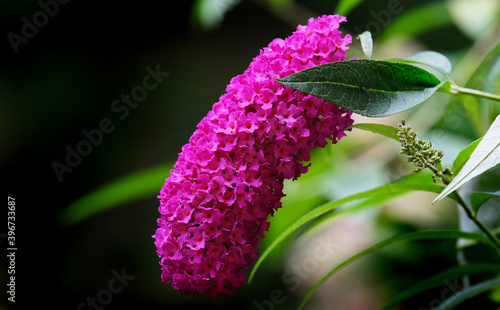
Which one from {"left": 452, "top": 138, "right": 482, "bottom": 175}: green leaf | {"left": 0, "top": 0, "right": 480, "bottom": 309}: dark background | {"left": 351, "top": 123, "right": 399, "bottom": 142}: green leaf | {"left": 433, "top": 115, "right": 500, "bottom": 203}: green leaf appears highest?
{"left": 0, "top": 0, "right": 480, "bottom": 309}: dark background

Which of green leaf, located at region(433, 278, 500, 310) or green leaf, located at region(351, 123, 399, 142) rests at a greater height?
green leaf, located at region(351, 123, 399, 142)

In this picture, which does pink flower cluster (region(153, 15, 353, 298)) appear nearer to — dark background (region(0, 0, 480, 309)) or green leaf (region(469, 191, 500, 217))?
green leaf (region(469, 191, 500, 217))

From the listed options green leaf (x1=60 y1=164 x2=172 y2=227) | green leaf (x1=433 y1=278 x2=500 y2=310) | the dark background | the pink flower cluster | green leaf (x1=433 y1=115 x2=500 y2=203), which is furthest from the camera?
the dark background

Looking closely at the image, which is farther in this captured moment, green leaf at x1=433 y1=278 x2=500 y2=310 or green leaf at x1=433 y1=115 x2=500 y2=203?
green leaf at x1=433 y1=278 x2=500 y2=310

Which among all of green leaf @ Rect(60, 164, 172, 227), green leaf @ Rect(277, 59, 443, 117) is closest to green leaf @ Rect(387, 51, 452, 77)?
green leaf @ Rect(277, 59, 443, 117)

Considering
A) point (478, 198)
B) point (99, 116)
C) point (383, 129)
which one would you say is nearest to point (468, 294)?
point (478, 198)

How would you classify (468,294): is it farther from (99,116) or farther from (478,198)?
(99,116)

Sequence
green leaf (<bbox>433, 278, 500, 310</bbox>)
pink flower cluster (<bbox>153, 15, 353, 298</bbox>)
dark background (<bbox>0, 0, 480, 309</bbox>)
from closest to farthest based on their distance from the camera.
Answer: pink flower cluster (<bbox>153, 15, 353, 298</bbox>)
green leaf (<bbox>433, 278, 500, 310</bbox>)
dark background (<bbox>0, 0, 480, 309</bbox>)
